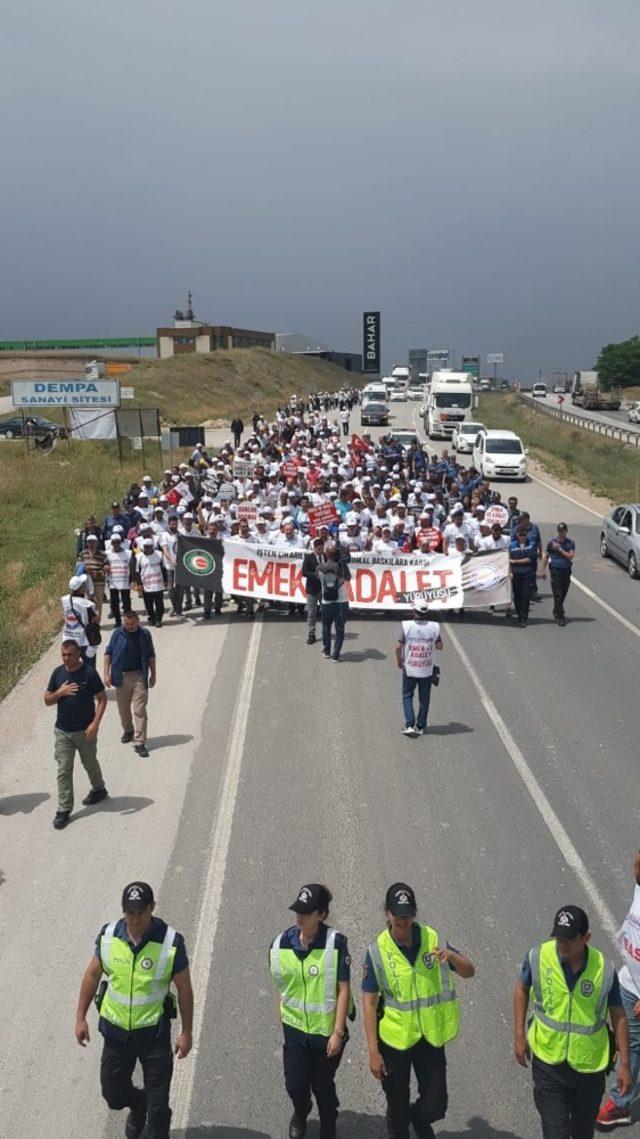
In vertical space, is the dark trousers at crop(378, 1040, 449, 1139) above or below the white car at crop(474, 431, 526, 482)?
above

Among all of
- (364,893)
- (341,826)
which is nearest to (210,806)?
(341,826)

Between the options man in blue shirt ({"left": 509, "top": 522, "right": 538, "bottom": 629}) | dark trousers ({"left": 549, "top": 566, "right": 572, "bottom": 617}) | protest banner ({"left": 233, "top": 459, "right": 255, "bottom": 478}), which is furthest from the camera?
protest banner ({"left": 233, "top": 459, "right": 255, "bottom": 478})

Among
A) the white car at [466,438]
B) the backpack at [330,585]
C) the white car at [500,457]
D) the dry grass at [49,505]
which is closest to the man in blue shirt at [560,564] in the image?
the backpack at [330,585]

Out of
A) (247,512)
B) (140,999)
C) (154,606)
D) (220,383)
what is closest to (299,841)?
(140,999)

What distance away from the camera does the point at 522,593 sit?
15750 millimetres

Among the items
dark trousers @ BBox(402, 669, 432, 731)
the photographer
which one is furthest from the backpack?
dark trousers @ BBox(402, 669, 432, 731)

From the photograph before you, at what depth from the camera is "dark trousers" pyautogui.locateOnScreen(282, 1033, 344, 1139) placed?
15.7 ft

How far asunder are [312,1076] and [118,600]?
1107cm

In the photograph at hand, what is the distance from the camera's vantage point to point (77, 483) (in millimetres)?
31641

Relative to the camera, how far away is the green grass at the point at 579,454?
34.4 meters

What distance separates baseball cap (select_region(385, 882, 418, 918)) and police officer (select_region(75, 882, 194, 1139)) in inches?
42.9

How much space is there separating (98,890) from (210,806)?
1.65 metres

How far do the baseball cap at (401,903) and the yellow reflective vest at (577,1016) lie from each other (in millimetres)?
710

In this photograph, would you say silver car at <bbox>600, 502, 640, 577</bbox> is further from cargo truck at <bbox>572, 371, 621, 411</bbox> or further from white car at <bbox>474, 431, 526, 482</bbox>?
cargo truck at <bbox>572, 371, 621, 411</bbox>
